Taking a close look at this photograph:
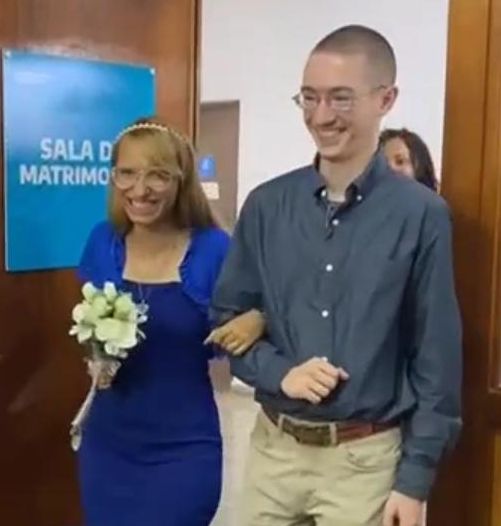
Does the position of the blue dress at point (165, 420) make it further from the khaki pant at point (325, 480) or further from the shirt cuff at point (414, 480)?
the shirt cuff at point (414, 480)

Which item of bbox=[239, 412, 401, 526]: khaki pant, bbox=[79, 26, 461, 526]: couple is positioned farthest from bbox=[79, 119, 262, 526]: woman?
bbox=[239, 412, 401, 526]: khaki pant

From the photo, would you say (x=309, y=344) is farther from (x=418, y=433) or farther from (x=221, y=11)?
(x=221, y=11)

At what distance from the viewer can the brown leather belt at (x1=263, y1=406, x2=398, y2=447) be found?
184 cm

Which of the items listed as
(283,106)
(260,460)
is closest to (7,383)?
(260,460)

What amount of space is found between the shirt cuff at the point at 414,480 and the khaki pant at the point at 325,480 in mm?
43

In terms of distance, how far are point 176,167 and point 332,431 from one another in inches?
36.1

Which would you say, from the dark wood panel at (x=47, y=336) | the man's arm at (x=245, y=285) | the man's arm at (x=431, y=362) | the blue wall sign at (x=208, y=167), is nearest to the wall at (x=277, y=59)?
the blue wall sign at (x=208, y=167)

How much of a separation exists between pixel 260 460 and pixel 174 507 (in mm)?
538

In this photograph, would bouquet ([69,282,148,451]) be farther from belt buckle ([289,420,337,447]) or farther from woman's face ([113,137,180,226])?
belt buckle ([289,420,337,447])

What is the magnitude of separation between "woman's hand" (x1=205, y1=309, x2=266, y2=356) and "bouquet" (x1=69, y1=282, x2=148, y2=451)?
46cm

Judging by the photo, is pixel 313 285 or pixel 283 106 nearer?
pixel 313 285

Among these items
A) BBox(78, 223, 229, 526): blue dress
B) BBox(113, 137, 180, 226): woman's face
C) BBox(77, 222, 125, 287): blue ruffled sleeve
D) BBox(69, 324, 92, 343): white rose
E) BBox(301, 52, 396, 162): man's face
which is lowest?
BBox(78, 223, 229, 526): blue dress

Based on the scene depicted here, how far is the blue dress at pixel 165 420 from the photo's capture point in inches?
96.6

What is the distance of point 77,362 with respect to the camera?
130 inches
